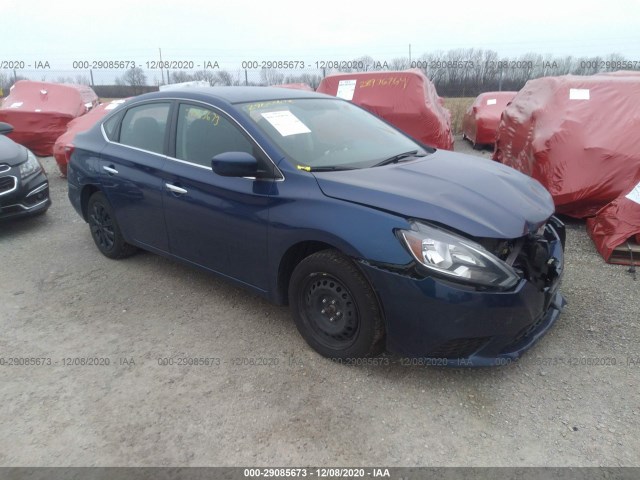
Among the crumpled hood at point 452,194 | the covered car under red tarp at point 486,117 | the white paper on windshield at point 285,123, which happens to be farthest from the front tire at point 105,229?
the covered car under red tarp at point 486,117

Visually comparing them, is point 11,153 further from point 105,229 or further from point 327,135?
point 327,135

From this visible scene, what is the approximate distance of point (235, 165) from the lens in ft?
9.38

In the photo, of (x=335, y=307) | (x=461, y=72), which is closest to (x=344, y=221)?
(x=335, y=307)

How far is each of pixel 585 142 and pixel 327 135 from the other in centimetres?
353

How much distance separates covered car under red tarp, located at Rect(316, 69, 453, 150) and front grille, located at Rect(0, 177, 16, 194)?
17.9ft

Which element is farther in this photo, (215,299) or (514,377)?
(215,299)

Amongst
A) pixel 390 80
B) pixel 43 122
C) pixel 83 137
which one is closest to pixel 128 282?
pixel 83 137

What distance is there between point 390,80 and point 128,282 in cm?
618

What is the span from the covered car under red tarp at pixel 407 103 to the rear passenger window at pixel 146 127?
4867 millimetres

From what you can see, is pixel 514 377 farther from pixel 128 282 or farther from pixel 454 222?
pixel 128 282

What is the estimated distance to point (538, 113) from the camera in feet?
19.7

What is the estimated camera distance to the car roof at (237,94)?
3455mm

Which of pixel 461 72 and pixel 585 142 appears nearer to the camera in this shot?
pixel 585 142

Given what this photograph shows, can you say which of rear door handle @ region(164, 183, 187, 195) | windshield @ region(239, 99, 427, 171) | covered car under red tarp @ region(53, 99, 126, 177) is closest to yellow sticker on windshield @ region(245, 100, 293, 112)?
windshield @ region(239, 99, 427, 171)
